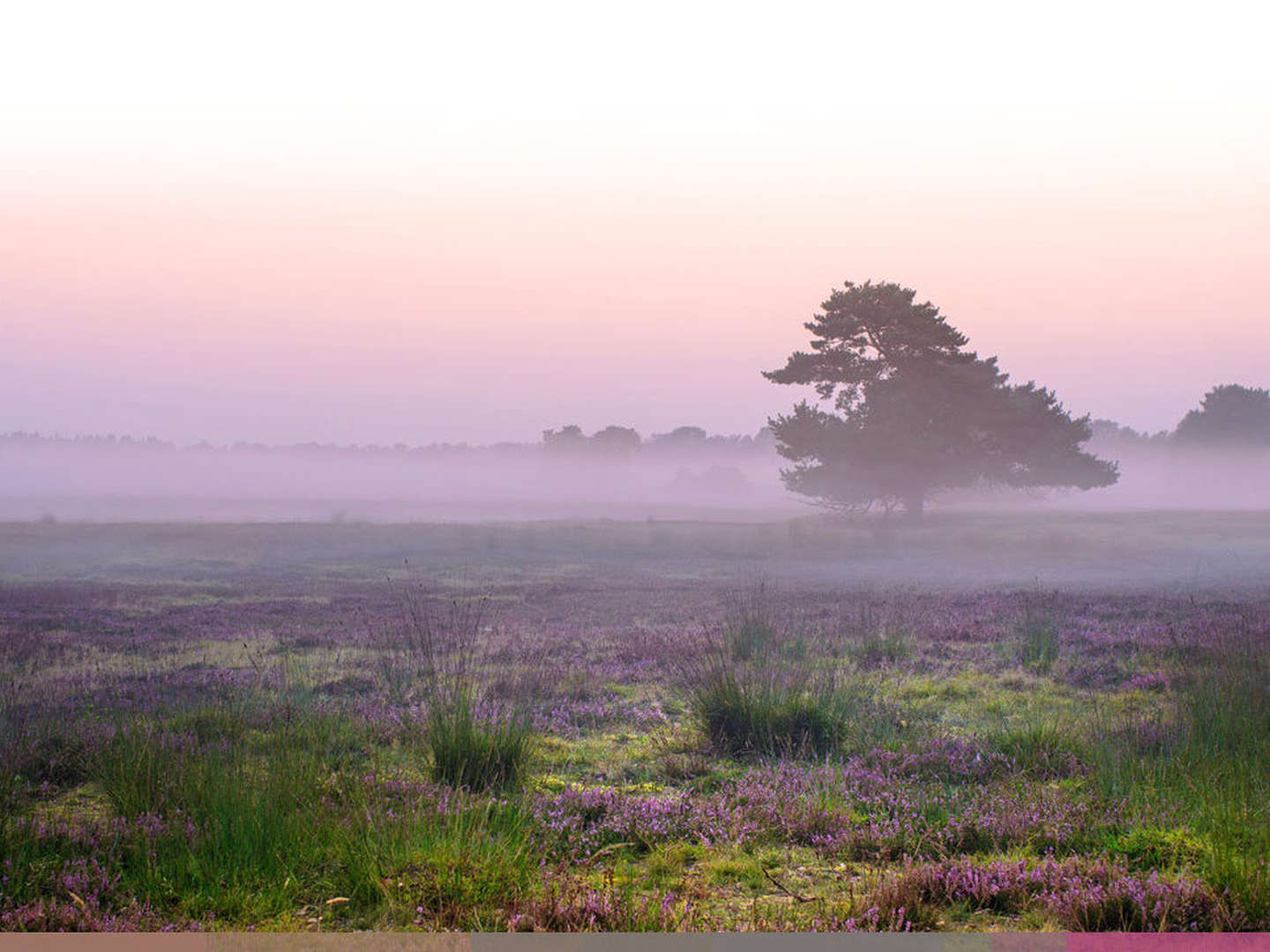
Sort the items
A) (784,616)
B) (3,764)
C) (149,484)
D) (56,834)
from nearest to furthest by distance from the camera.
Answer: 1. (56,834)
2. (3,764)
3. (784,616)
4. (149,484)

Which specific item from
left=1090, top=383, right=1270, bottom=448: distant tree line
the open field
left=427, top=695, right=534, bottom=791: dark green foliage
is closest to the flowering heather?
the open field

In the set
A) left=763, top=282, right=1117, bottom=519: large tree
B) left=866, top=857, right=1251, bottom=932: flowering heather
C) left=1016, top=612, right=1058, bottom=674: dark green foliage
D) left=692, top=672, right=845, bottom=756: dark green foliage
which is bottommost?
left=1016, top=612, right=1058, bottom=674: dark green foliage

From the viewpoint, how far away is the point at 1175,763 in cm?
652

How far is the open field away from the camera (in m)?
4.56

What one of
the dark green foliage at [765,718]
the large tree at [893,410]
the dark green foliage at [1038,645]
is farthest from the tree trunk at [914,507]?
the dark green foliage at [765,718]

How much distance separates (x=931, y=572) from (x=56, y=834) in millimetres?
36577

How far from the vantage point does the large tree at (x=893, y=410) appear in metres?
51.4

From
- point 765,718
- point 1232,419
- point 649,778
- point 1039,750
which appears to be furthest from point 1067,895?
point 1232,419

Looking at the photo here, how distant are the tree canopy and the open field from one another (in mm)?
97404

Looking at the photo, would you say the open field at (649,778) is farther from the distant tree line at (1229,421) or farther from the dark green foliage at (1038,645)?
the distant tree line at (1229,421)

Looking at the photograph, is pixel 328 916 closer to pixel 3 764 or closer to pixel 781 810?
pixel 781 810

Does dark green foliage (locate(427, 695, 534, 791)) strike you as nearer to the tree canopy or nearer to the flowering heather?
the flowering heather

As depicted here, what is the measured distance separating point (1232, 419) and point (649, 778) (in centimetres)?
11424

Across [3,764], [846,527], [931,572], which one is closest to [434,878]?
[3,764]
